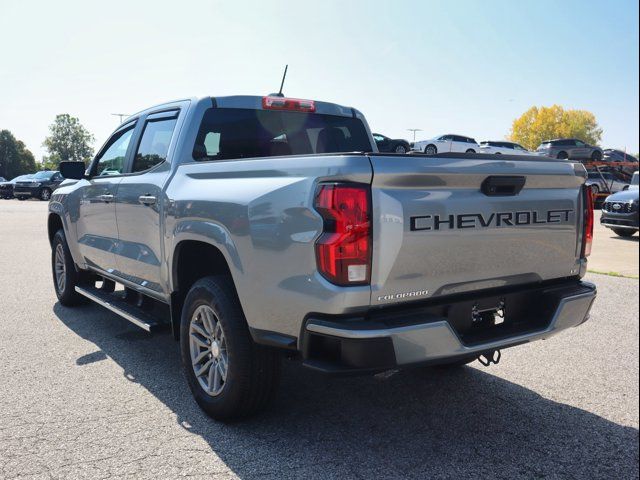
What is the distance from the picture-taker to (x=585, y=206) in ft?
10.8

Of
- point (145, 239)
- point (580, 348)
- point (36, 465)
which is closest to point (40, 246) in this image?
point (145, 239)

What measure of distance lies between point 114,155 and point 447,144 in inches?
1150

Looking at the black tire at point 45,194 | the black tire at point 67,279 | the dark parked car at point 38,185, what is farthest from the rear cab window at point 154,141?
the black tire at point 45,194

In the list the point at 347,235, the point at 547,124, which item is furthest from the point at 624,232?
the point at 547,124

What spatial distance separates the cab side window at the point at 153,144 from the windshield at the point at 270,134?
317 millimetres

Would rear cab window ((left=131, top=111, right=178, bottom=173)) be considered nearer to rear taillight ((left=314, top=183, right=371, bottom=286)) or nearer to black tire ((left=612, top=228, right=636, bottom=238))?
rear taillight ((left=314, top=183, right=371, bottom=286))

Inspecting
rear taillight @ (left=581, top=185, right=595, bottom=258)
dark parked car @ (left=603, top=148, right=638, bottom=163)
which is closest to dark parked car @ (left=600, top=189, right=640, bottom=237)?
rear taillight @ (left=581, top=185, right=595, bottom=258)

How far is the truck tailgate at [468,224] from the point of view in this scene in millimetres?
2482

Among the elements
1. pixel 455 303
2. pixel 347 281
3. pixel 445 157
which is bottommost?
pixel 455 303

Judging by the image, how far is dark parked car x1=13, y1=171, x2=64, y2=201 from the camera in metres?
27.0

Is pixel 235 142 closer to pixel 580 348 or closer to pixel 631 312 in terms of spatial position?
pixel 580 348

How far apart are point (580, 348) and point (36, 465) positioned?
13.7 ft

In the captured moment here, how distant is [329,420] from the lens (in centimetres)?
329

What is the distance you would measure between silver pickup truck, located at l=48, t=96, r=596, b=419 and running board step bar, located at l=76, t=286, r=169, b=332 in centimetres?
3
